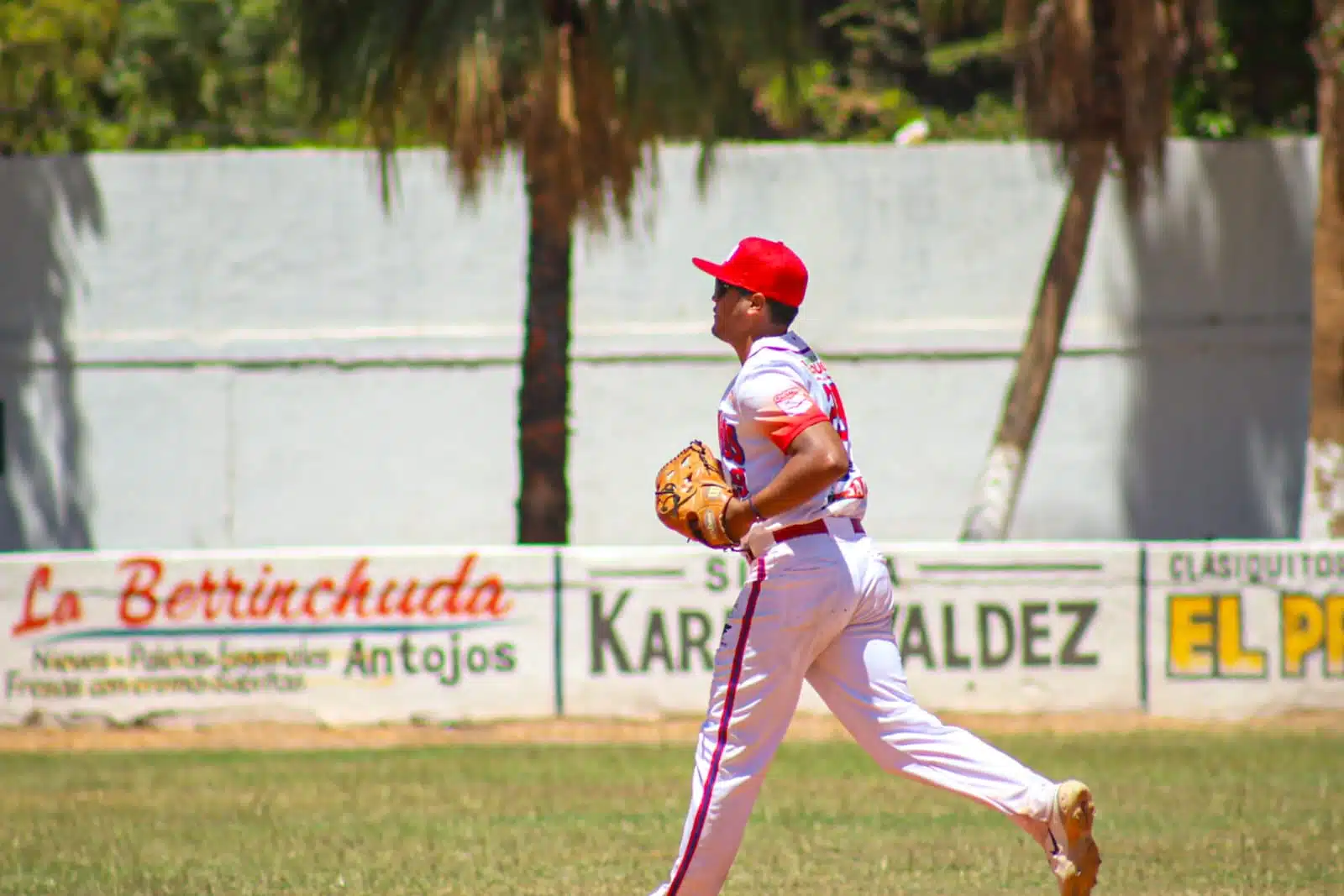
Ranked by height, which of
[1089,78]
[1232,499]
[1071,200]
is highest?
[1089,78]

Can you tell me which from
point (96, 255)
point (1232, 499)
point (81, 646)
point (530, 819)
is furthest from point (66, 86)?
point (530, 819)

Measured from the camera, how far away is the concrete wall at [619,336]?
1884cm

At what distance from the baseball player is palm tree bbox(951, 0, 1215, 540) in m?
11.6

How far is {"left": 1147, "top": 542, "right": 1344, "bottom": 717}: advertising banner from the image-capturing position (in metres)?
12.6

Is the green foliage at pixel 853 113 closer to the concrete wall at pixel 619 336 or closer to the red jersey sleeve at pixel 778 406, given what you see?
the concrete wall at pixel 619 336

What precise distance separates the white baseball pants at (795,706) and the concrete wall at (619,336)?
44.1ft

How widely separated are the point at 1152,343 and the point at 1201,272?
886mm

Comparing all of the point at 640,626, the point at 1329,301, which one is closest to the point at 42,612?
the point at 640,626

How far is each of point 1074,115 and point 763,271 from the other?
12093 mm

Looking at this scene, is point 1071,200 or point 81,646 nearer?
point 81,646

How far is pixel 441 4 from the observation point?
14.2 metres

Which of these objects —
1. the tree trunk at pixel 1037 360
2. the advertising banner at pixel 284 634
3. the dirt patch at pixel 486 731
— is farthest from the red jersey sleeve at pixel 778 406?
the tree trunk at pixel 1037 360

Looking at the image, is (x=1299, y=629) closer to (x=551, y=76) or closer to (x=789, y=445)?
(x=551, y=76)

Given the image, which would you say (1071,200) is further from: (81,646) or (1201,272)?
(81,646)
